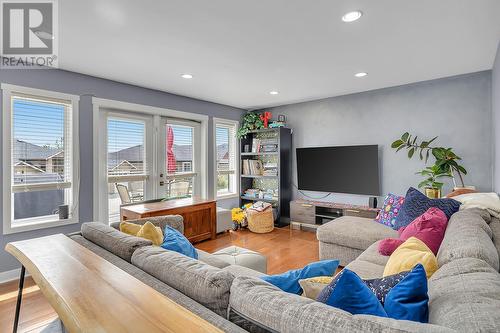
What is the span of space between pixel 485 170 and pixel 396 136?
114cm

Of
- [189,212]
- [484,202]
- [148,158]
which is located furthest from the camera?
[148,158]

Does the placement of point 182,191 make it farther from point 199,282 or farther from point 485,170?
point 485,170

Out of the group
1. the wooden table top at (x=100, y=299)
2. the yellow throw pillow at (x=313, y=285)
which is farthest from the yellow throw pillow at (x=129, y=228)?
the yellow throw pillow at (x=313, y=285)

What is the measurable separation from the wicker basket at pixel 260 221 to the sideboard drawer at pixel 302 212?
16.2 inches

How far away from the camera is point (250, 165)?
18.1 ft

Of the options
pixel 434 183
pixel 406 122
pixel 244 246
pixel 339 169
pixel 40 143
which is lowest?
pixel 244 246

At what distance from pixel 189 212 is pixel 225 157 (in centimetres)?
197

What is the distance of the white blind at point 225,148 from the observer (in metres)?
5.32

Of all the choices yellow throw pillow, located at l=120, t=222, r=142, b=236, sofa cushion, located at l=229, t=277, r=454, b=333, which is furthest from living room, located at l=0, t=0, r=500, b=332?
yellow throw pillow, located at l=120, t=222, r=142, b=236

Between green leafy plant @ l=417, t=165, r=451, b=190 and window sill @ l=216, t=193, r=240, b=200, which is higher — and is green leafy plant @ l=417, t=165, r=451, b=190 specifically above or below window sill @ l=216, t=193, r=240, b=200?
above

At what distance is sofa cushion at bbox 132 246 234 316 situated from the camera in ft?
3.29

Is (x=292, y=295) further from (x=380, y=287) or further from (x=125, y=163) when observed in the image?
(x=125, y=163)

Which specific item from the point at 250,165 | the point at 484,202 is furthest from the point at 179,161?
the point at 484,202

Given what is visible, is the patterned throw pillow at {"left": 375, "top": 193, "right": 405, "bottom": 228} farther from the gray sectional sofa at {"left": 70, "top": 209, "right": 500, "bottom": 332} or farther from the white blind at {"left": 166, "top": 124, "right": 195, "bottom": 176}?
the white blind at {"left": 166, "top": 124, "right": 195, "bottom": 176}
